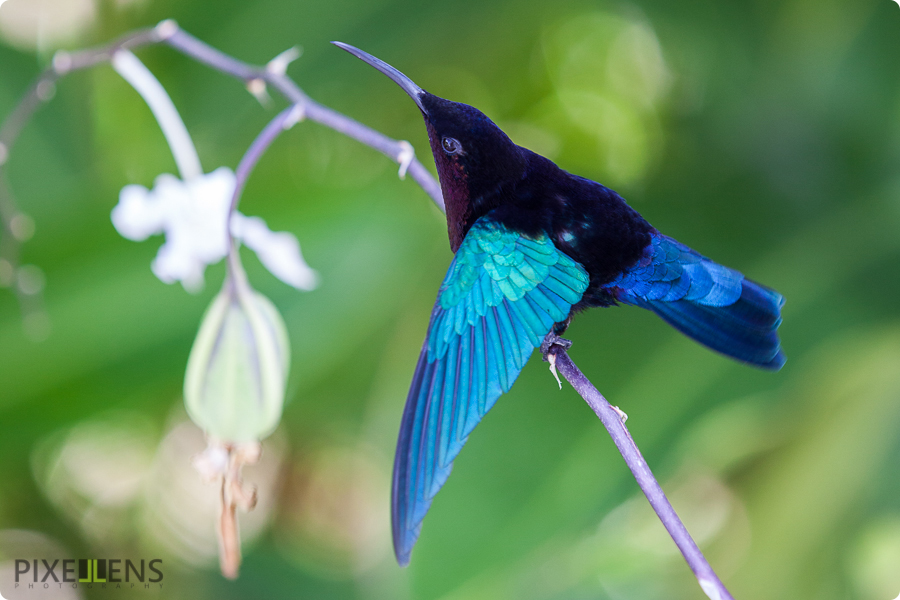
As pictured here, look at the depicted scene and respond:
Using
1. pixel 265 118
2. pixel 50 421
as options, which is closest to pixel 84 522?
pixel 50 421

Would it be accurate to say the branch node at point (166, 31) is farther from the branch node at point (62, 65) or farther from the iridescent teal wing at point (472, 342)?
the iridescent teal wing at point (472, 342)

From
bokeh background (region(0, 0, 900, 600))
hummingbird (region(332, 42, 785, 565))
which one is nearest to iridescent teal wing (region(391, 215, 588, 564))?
hummingbird (region(332, 42, 785, 565))

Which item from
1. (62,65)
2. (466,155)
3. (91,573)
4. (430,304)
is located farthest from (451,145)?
(91,573)

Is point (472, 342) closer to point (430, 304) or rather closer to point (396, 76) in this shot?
point (396, 76)

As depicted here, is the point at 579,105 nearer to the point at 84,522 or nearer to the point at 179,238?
the point at 179,238

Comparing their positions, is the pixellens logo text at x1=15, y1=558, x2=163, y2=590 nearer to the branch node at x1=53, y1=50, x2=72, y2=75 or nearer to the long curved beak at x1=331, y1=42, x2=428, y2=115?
the branch node at x1=53, y1=50, x2=72, y2=75

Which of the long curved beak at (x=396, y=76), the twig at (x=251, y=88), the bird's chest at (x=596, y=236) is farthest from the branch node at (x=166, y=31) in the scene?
the bird's chest at (x=596, y=236)

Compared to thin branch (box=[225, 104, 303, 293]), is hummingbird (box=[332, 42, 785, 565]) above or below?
below
